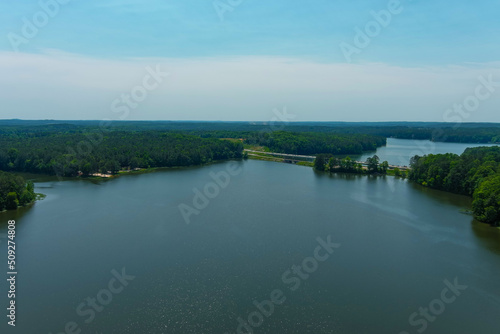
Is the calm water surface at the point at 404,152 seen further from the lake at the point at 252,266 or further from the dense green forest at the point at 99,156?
the lake at the point at 252,266

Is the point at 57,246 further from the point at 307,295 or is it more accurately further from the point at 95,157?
the point at 95,157

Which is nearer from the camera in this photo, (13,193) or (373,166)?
(13,193)

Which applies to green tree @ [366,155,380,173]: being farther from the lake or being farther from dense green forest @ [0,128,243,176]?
dense green forest @ [0,128,243,176]

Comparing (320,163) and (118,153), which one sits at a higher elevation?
(118,153)

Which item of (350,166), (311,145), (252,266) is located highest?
(311,145)

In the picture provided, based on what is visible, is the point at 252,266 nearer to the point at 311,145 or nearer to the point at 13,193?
the point at 13,193

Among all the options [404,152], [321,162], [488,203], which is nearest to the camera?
[488,203]

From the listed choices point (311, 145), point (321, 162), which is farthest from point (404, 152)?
point (321, 162)
